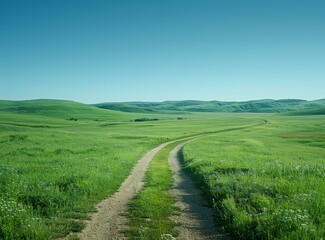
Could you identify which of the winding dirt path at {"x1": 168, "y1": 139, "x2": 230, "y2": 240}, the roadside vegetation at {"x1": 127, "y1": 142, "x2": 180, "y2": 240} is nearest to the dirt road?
the winding dirt path at {"x1": 168, "y1": 139, "x2": 230, "y2": 240}

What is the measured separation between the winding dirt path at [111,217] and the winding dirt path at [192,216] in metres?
2.39

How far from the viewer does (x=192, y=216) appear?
41.0 ft

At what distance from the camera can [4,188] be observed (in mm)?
14852

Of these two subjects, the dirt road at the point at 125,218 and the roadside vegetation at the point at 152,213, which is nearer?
the roadside vegetation at the point at 152,213

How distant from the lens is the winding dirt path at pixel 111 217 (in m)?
10.2

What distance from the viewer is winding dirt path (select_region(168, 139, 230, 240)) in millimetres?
10430

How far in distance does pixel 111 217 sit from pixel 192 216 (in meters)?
3.71

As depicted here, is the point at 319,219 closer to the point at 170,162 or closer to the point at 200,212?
the point at 200,212

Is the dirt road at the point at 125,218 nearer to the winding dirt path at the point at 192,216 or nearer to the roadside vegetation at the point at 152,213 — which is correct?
the winding dirt path at the point at 192,216

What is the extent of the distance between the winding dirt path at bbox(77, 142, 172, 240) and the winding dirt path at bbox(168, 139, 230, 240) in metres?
2.39

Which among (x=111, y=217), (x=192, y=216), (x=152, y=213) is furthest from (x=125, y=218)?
(x=192, y=216)

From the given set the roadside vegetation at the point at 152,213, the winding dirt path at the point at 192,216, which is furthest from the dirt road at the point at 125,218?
the roadside vegetation at the point at 152,213

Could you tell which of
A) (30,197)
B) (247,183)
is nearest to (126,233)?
(30,197)

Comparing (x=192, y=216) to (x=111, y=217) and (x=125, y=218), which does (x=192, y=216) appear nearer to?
(x=125, y=218)
